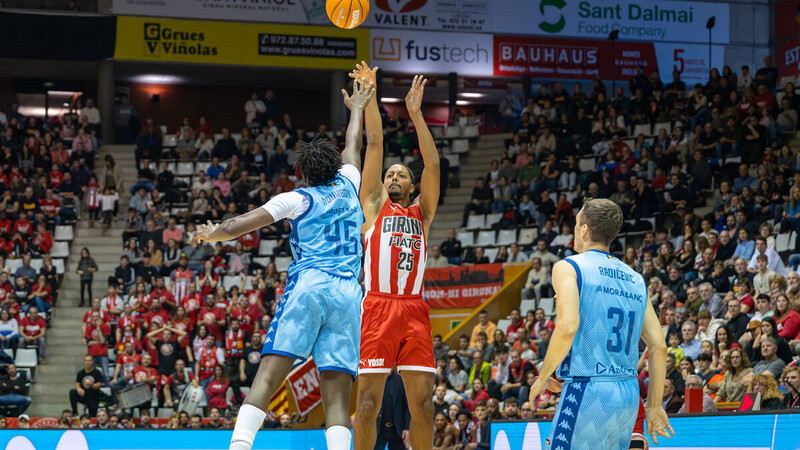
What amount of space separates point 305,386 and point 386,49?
59.9 feet

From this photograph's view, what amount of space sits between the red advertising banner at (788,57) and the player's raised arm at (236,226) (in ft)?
92.9

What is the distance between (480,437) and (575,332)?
9.48m

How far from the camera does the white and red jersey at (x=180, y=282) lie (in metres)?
22.5

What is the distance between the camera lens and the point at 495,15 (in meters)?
32.1

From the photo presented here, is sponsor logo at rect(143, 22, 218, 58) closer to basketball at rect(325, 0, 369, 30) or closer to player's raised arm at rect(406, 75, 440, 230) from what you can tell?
basketball at rect(325, 0, 369, 30)

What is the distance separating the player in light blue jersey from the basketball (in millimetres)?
5150

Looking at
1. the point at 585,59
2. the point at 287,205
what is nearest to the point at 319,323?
the point at 287,205

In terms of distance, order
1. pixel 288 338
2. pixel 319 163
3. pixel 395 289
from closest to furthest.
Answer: pixel 288 338 < pixel 319 163 < pixel 395 289

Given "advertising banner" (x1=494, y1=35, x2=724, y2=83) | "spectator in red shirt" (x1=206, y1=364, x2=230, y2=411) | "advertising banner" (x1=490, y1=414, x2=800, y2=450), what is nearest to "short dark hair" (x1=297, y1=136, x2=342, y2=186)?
"advertising banner" (x1=490, y1=414, x2=800, y2=450)

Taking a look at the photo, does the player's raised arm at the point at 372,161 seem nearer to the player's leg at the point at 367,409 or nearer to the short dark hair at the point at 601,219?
the player's leg at the point at 367,409

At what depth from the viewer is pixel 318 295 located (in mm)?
6297

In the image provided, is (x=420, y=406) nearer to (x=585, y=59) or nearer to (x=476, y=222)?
(x=476, y=222)

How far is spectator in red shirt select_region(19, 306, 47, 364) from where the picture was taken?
71.2ft

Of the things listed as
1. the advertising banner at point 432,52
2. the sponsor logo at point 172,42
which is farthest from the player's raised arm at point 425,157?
the sponsor logo at point 172,42
